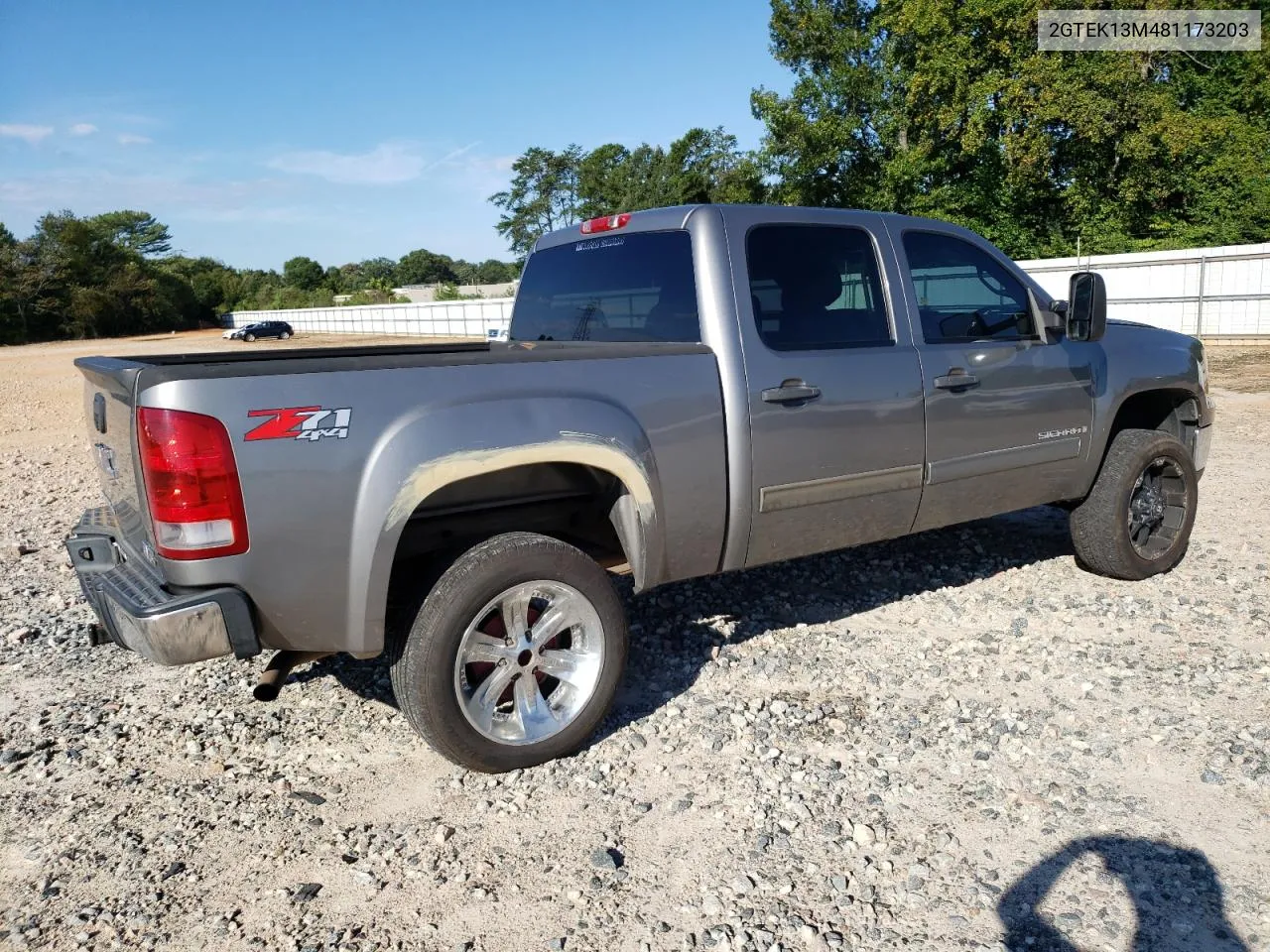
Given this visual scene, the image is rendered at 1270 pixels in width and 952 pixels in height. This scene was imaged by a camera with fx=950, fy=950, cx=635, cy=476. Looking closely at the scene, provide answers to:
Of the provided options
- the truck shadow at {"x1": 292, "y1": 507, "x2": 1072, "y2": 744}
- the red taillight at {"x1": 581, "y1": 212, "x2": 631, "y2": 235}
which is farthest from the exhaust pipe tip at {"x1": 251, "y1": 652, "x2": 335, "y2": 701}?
the red taillight at {"x1": 581, "y1": 212, "x2": 631, "y2": 235}

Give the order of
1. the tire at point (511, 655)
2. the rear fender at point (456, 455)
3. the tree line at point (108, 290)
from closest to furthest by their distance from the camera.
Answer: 1. the rear fender at point (456, 455)
2. the tire at point (511, 655)
3. the tree line at point (108, 290)

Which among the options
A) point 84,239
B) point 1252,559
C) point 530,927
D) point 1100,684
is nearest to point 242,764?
point 530,927

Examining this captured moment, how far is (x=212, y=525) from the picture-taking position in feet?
9.16

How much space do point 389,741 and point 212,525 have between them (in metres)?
1.30

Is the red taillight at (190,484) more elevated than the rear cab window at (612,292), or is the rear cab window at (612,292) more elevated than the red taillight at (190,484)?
the rear cab window at (612,292)

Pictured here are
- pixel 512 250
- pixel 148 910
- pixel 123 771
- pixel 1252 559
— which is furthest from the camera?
pixel 512 250

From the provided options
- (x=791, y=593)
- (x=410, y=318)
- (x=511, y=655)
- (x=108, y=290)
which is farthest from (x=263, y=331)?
(x=511, y=655)

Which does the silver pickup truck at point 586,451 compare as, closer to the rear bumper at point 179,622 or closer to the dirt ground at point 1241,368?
the rear bumper at point 179,622

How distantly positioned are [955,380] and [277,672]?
3061 mm

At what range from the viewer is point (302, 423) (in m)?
2.83

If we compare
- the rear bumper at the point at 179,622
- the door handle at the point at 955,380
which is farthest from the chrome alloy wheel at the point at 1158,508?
the rear bumper at the point at 179,622

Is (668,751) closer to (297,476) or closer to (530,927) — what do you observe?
(530,927)

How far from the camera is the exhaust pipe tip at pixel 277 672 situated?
3242mm

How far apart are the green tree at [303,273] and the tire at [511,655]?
122338mm
